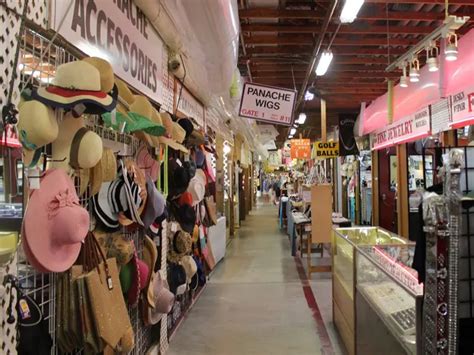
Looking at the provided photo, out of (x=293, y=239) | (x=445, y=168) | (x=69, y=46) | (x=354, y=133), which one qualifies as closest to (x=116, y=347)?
(x=69, y=46)

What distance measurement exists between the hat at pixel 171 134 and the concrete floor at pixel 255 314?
191 centimetres

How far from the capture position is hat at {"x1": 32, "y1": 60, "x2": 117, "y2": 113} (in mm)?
1463

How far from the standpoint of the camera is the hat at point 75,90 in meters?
1.46

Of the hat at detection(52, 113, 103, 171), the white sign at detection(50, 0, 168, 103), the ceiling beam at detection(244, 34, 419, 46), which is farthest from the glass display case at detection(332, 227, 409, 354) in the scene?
the ceiling beam at detection(244, 34, 419, 46)

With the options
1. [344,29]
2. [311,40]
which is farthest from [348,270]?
[311,40]

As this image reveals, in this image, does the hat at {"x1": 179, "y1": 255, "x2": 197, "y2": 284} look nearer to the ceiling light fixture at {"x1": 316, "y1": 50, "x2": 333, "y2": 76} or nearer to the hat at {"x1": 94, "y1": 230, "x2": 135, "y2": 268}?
the hat at {"x1": 94, "y1": 230, "x2": 135, "y2": 268}

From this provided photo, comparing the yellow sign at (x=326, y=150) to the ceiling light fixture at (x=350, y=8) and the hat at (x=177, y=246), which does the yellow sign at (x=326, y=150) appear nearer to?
the ceiling light fixture at (x=350, y=8)

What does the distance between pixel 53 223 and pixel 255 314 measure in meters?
3.45

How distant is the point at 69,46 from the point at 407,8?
459cm

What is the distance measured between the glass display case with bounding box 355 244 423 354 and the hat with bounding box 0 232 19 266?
1.78 metres

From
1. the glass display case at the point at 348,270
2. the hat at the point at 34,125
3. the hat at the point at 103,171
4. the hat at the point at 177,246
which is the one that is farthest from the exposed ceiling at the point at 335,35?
the hat at the point at 34,125

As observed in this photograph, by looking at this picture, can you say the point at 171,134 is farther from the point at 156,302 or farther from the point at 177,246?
the point at 156,302

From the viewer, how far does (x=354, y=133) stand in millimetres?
10219

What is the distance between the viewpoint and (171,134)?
10.2 ft
